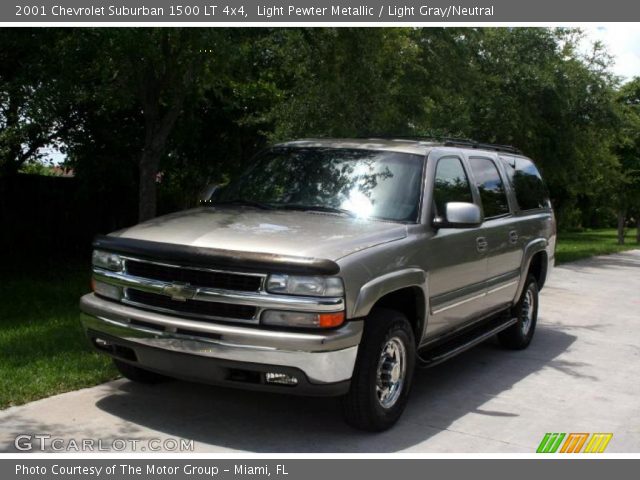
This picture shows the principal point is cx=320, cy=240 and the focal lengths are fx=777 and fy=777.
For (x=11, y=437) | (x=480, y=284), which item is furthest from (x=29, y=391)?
(x=480, y=284)

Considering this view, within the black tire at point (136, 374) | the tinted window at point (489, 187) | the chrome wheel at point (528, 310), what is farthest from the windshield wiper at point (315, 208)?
the chrome wheel at point (528, 310)

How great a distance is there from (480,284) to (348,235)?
1.98 metres

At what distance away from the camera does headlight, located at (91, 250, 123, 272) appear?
5.26 m

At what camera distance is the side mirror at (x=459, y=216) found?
224 inches

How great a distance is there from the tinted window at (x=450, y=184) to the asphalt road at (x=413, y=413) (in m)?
1.57

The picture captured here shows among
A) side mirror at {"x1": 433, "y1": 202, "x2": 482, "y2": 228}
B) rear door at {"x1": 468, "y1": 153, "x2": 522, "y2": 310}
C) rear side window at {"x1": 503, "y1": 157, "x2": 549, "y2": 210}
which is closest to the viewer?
side mirror at {"x1": 433, "y1": 202, "x2": 482, "y2": 228}

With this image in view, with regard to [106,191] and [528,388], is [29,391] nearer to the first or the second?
[528,388]

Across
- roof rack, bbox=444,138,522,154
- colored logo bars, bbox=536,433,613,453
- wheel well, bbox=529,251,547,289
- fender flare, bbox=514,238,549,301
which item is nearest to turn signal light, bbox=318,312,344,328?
colored logo bars, bbox=536,433,613,453

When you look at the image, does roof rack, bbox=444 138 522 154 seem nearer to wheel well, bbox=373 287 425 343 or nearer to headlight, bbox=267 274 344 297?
wheel well, bbox=373 287 425 343

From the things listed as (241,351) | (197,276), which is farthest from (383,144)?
(241,351)

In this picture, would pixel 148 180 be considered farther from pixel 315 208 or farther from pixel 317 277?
pixel 317 277

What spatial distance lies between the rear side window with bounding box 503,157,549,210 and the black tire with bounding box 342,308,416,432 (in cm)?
311

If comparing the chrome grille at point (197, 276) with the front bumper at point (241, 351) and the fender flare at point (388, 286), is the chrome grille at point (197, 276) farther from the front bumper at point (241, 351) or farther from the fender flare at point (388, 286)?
the fender flare at point (388, 286)

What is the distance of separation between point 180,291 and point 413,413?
6.69ft
